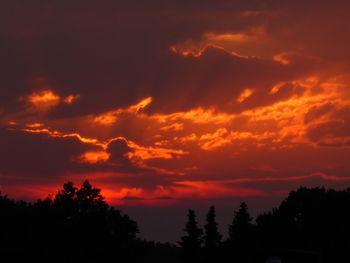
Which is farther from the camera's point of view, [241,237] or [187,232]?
[187,232]

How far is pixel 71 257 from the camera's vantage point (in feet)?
377

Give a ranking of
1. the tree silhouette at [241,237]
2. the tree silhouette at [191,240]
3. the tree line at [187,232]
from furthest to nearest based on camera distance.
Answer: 1. the tree silhouette at [191,240]
2. the tree silhouette at [241,237]
3. the tree line at [187,232]

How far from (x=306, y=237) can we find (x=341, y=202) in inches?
442

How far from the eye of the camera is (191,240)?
152 metres

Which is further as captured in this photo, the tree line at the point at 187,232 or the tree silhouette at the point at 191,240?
the tree silhouette at the point at 191,240

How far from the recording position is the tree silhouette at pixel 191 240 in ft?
497

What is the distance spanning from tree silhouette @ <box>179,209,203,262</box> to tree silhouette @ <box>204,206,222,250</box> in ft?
6.44

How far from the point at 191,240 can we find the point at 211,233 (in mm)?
6320

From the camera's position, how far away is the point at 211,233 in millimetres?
156000

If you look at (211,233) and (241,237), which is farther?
(211,233)

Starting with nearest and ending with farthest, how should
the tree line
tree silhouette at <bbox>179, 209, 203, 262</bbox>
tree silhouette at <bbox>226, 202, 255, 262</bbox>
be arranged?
the tree line → tree silhouette at <bbox>226, 202, 255, 262</bbox> → tree silhouette at <bbox>179, 209, 203, 262</bbox>

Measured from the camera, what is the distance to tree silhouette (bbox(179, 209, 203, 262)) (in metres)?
151

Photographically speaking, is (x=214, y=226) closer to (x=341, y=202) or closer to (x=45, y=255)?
(x=341, y=202)

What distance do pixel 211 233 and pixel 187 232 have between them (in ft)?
20.9
